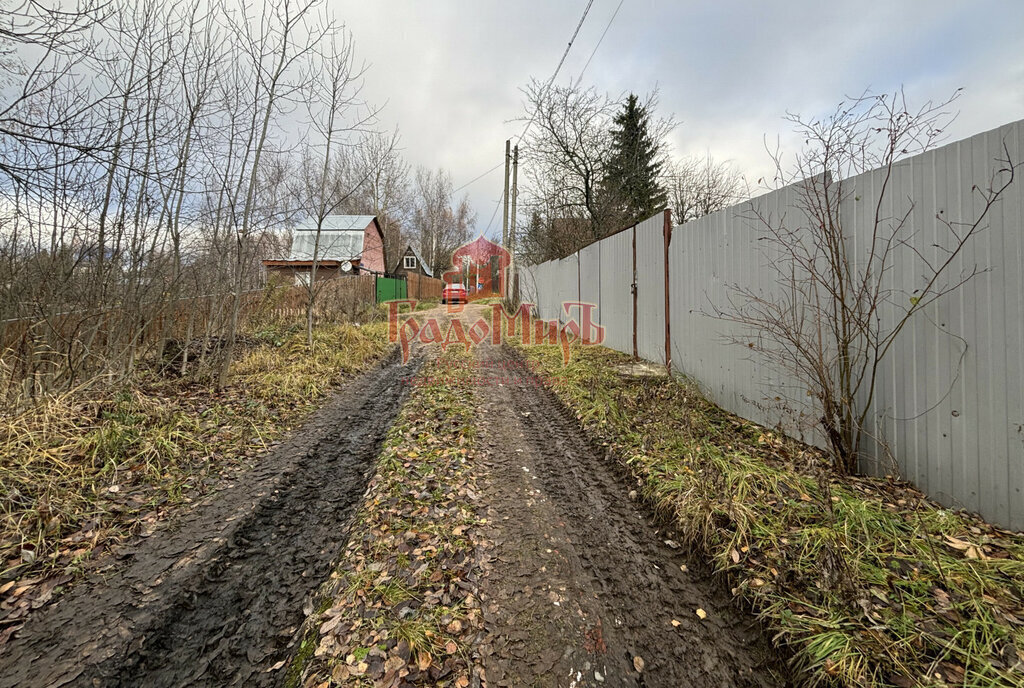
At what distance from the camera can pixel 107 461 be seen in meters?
3.18

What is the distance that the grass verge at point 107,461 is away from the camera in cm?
232

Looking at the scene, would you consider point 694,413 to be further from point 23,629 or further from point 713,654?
point 23,629

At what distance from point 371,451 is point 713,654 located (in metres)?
3.13

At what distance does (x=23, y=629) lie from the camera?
1857 mm

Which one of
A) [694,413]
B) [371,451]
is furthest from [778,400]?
[371,451]

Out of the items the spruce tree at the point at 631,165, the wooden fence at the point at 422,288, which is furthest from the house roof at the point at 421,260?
the spruce tree at the point at 631,165

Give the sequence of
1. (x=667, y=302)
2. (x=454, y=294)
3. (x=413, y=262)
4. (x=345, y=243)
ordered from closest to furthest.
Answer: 1. (x=667, y=302)
2. (x=345, y=243)
3. (x=454, y=294)
4. (x=413, y=262)

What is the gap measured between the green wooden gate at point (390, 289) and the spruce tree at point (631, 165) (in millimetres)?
9855

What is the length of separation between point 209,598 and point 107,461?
2.00m

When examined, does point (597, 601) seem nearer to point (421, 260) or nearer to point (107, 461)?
point (107, 461)

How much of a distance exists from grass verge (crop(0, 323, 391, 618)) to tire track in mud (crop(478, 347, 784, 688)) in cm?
229

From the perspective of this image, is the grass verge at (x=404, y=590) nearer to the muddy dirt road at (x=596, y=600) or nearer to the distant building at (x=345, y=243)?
the muddy dirt road at (x=596, y=600)

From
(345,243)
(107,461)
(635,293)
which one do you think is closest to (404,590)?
(107,461)

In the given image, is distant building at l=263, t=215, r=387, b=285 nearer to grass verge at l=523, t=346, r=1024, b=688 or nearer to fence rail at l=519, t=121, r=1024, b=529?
fence rail at l=519, t=121, r=1024, b=529
